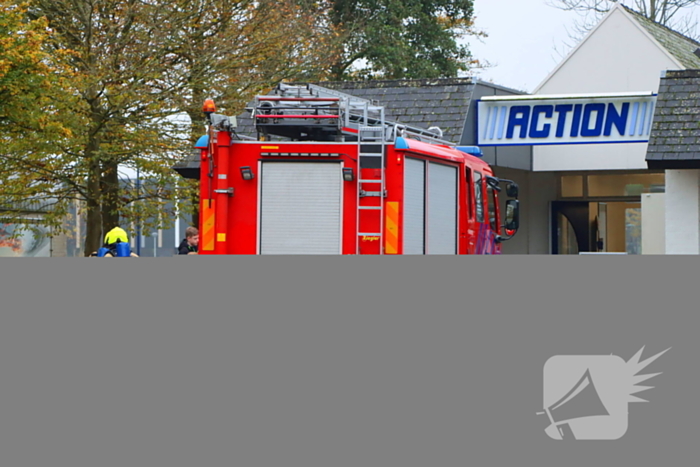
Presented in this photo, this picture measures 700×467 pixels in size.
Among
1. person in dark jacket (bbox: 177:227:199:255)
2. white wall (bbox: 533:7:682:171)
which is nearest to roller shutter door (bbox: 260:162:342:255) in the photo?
person in dark jacket (bbox: 177:227:199:255)

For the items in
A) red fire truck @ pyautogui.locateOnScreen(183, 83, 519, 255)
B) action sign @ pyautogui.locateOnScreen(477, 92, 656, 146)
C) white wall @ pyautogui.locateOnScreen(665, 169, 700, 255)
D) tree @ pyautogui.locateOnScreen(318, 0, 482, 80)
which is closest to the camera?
red fire truck @ pyautogui.locateOnScreen(183, 83, 519, 255)

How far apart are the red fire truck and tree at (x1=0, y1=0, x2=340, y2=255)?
390 inches

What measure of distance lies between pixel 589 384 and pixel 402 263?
1083 mm

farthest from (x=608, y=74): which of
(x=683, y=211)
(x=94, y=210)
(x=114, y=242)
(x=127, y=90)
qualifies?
(x=114, y=242)

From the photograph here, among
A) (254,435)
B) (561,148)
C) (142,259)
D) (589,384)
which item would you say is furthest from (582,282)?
(561,148)

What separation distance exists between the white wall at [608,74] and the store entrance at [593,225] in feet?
6.65

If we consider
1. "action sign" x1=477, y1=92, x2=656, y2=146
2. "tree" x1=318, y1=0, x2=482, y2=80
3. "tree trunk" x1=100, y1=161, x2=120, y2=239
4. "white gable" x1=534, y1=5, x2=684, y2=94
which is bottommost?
"tree trunk" x1=100, y1=161, x2=120, y2=239

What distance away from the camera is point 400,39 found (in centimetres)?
3969

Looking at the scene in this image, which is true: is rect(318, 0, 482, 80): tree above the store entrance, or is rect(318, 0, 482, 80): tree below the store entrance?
above

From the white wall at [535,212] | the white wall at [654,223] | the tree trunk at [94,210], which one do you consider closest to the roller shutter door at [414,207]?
the white wall at [654,223]

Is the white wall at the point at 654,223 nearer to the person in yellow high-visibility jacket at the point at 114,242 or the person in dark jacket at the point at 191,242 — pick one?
the person in dark jacket at the point at 191,242

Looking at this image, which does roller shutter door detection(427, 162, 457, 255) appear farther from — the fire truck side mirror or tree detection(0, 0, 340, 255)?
tree detection(0, 0, 340, 255)

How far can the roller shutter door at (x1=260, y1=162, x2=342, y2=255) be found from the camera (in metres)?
10.9

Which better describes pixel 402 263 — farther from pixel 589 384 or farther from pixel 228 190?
pixel 228 190
